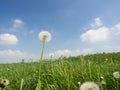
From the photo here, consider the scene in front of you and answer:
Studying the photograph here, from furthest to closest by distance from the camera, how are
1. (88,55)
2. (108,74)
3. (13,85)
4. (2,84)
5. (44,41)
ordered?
(88,55)
(13,85)
(108,74)
(44,41)
(2,84)

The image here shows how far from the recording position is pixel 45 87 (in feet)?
20.6

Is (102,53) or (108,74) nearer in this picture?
(108,74)

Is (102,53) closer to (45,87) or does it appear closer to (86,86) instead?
(45,87)

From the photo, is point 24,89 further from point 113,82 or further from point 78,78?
point 113,82

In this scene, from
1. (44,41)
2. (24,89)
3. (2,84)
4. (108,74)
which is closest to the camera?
(2,84)

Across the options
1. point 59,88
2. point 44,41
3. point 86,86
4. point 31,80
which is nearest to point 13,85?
point 31,80

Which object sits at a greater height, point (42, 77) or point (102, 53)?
point (102, 53)

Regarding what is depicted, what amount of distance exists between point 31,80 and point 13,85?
0.56 m

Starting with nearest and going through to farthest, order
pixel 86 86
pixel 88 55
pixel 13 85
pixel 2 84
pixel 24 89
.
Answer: pixel 86 86
pixel 2 84
pixel 24 89
pixel 13 85
pixel 88 55

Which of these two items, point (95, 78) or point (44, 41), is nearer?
point (44, 41)

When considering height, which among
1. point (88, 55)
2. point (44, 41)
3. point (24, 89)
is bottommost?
point (24, 89)

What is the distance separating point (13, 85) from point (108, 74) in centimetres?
241

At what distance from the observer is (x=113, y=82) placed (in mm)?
5730

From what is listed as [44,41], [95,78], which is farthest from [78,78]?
[44,41]
